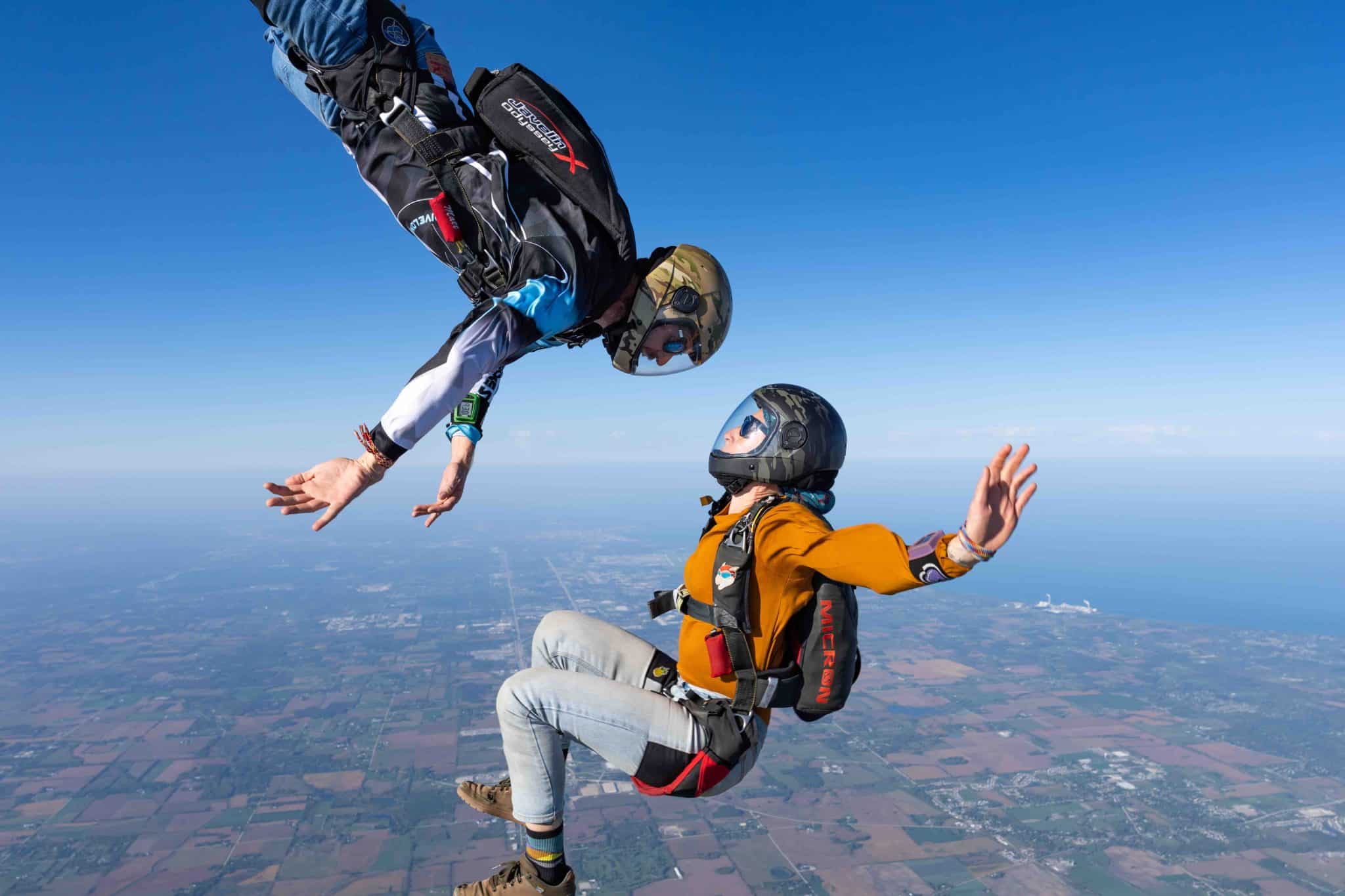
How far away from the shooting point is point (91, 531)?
17012cm

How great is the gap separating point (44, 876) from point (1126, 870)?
165 ft

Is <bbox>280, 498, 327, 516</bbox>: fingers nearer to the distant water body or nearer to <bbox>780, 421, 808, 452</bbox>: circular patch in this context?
<bbox>780, 421, 808, 452</bbox>: circular patch

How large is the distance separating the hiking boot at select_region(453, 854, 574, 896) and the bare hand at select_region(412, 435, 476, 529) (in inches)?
64.2

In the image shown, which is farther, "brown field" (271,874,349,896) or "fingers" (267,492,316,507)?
"brown field" (271,874,349,896)

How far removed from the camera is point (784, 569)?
2.72 metres

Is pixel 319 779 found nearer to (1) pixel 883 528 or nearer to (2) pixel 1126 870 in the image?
(2) pixel 1126 870

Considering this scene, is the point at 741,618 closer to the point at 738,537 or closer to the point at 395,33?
the point at 738,537

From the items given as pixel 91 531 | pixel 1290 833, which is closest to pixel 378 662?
pixel 1290 833

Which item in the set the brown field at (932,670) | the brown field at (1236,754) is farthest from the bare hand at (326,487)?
the brown field at (932,670)

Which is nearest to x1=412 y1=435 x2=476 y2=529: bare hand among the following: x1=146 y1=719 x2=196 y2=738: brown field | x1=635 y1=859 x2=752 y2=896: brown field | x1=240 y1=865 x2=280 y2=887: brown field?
x1=635 y1=859 x2=752 y2=896: brown field

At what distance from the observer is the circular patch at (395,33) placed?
2990 mm

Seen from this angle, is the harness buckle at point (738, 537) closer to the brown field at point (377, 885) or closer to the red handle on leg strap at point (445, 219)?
the red handle on leg strap at point (445, 219)

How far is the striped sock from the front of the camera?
9.49ft

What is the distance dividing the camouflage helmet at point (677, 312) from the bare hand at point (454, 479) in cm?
92
